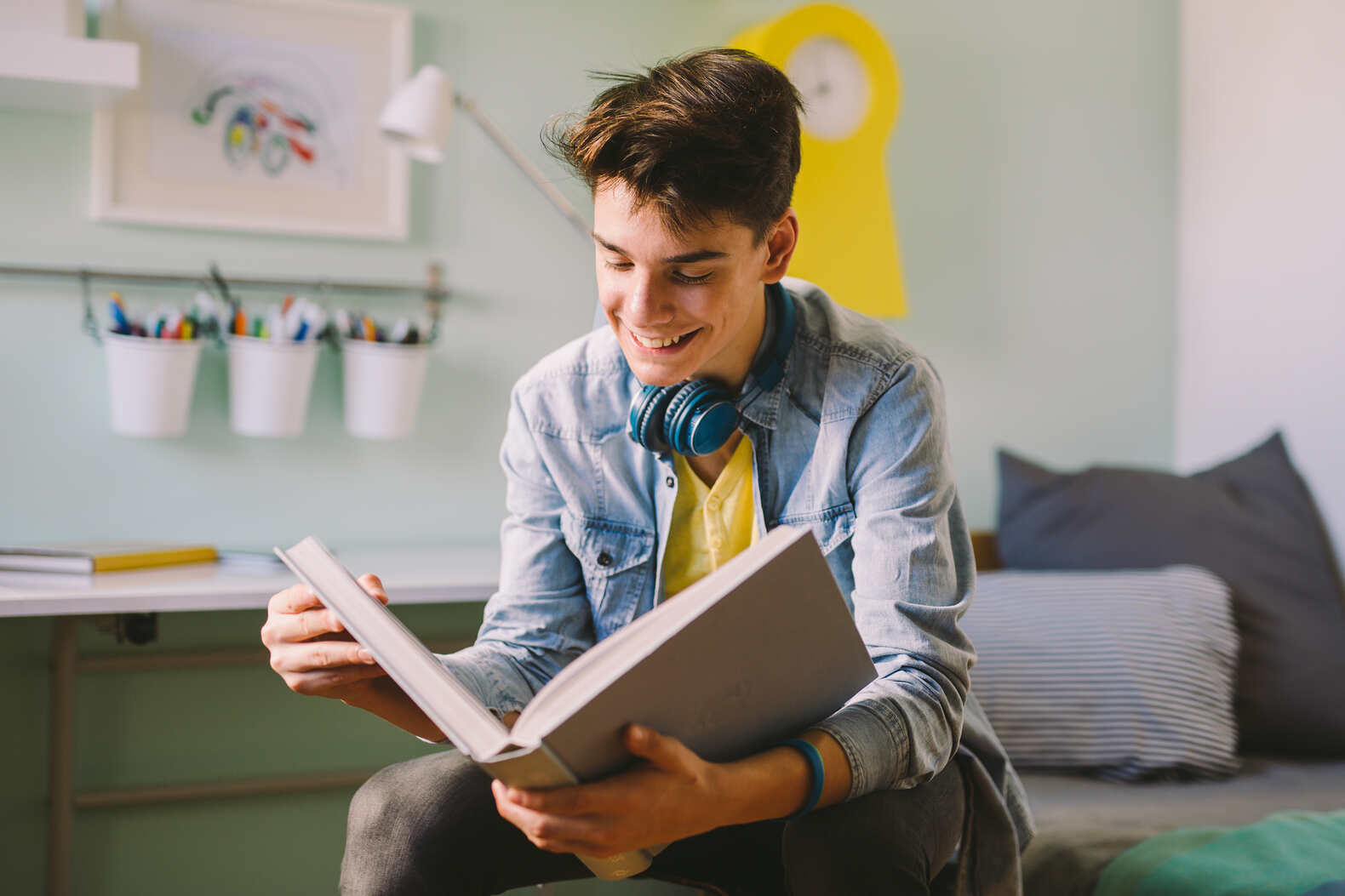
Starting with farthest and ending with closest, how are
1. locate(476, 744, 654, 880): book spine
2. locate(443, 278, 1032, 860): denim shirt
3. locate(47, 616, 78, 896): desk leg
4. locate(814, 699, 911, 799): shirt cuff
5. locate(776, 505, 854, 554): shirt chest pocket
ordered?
locate(47, 616, 78, 896): desk leg < locate(776, 505, 854, 554): shirt chest pocket < locate(443, 278, 1032, 860): denim shirt < locate(814, 699, 911, 799): shirt cuff < locate(476, 744, 654, 880): book spine

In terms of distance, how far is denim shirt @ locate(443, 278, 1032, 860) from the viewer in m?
1.01

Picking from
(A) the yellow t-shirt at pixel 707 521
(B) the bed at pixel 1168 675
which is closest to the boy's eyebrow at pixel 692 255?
(A) the yellow t-shirt at pixel 707 521

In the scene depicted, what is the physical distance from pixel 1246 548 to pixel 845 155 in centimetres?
99

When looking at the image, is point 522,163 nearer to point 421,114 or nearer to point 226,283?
point 421,114

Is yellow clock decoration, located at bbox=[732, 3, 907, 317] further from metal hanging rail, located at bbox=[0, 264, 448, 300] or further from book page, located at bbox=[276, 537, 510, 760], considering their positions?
book page, located at bbox=[276, 537, 510, 760]

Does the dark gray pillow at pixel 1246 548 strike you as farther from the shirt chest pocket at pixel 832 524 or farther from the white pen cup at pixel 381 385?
the white pen cup at pixel 381 385

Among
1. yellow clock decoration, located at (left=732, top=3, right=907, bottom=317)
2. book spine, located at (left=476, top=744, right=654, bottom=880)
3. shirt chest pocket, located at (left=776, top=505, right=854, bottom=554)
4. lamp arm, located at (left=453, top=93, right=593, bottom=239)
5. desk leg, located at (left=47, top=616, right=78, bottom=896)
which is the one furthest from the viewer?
yellow clock decoration, located at (left=732, top=3, right=907, bottom=317)

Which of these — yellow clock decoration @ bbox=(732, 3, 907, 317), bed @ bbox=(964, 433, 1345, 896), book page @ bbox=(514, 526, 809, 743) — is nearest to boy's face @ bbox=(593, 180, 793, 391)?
book page @ bbox=(514, 526, 809, 743)

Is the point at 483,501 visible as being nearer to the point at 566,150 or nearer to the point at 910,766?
the point at 566,150

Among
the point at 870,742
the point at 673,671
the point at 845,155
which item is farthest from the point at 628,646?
the point at 845,155

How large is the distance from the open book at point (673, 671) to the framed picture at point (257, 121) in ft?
3.73

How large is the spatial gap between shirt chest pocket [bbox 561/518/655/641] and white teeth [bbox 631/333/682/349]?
0.79 ft

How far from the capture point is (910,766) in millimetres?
944

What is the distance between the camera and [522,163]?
73.8 inches
